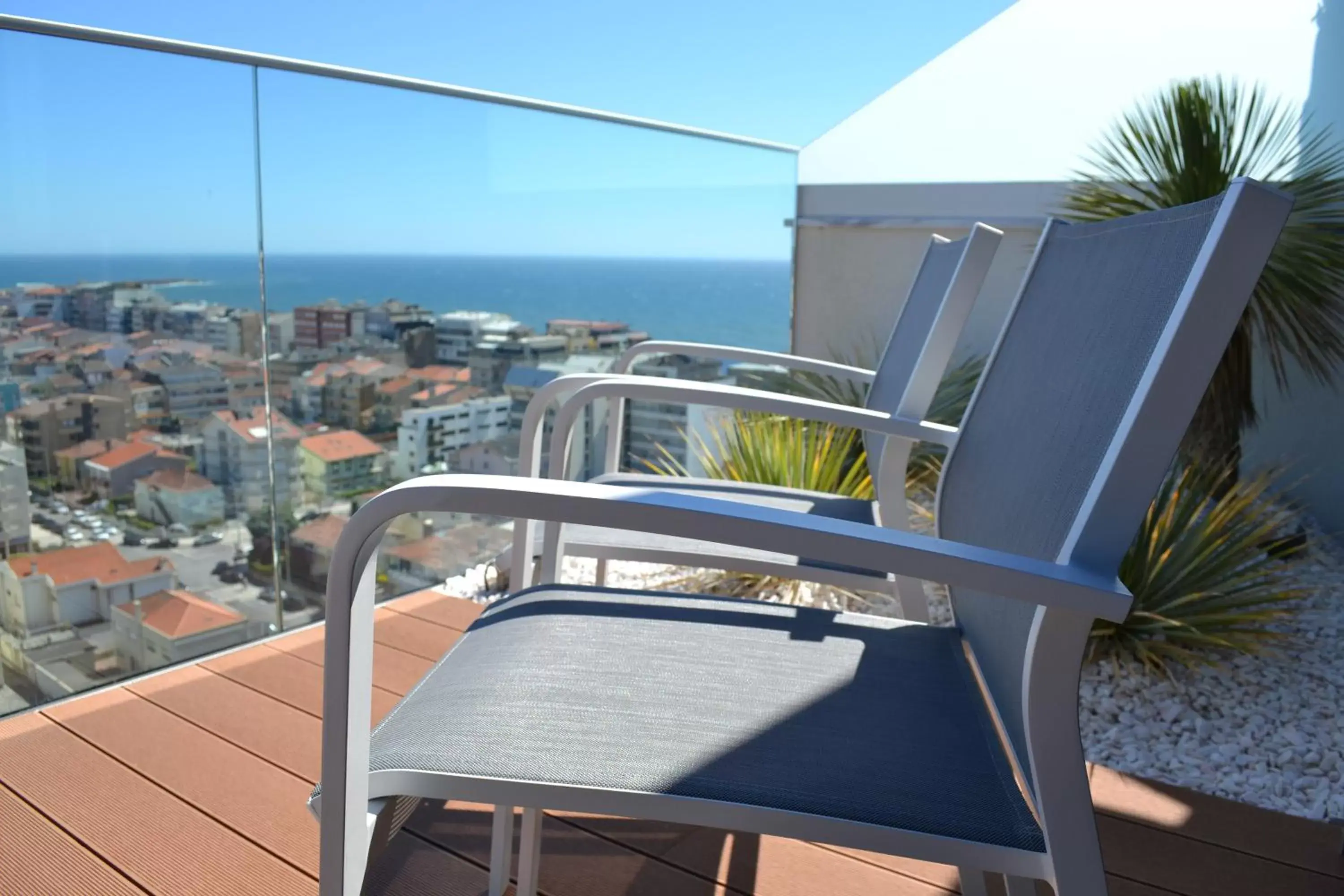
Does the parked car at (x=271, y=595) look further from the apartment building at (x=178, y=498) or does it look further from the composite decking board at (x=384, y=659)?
the apartment building at (x=178, y=498)

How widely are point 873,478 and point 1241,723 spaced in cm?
110

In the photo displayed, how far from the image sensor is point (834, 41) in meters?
9.92

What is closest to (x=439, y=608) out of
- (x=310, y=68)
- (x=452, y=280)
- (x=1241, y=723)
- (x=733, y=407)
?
(x=452, y=280)

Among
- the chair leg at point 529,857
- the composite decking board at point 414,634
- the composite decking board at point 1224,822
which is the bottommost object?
the composite decking board at point 1224,822

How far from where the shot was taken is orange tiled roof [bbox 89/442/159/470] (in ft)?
6.32

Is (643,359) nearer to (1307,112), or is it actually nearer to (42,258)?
(42,258)

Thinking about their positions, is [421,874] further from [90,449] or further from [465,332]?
[465,332]

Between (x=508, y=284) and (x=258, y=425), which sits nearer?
(x=258, y=425)

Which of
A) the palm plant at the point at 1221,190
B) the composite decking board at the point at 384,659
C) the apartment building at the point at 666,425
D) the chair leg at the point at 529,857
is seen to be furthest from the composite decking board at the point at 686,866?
the palm plant at the point at 1221,190

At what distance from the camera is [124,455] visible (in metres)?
1.95

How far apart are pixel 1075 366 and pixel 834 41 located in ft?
32.5

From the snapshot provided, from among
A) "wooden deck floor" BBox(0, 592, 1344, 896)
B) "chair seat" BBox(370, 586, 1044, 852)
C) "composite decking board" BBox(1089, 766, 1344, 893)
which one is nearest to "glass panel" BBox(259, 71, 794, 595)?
"wooden deck floor" BBox(0, 592, 1344, 896)

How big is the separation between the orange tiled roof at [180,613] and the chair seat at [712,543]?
2.99 feet

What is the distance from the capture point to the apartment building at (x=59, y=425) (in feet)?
5.95
